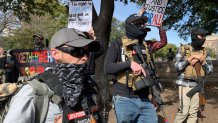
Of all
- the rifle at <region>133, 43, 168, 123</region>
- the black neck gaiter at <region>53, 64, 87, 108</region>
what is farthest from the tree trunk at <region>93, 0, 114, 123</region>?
the black neck gaiter at <region>53, 64, 87, 108</region>

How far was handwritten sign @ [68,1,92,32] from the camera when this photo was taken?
6.02 meters

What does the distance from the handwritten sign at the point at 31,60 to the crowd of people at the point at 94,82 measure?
1249mm

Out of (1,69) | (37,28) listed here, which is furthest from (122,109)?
(37,28)

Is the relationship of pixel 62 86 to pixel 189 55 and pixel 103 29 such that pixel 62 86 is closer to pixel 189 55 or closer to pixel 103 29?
pixel 189 55

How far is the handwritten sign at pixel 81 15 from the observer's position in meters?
6.02

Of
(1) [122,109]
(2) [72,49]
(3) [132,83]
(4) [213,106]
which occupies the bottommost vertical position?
(4) [213,106]

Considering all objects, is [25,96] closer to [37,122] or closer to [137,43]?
[37,122]

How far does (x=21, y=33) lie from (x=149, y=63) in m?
42.4

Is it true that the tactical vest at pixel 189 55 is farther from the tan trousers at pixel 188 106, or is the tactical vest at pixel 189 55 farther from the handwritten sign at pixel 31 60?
the handwritten sign at pixel 31 60

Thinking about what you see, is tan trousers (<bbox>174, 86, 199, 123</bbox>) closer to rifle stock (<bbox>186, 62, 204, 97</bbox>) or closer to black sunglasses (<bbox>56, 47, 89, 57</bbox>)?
rifle stock (<bbox>186, 62, 204, 97</bbox>)

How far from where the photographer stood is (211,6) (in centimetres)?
1502

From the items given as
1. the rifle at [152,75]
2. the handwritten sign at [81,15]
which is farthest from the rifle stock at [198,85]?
the handwritten sign at [81,15]

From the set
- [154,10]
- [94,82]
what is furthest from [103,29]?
[94,82]

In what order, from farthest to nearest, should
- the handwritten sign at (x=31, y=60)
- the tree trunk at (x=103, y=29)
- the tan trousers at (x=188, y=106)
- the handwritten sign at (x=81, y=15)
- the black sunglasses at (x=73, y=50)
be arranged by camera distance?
the tree trunk at (x=103, y=29), the handwritten sign at (x=31, y=60), the handwritten sign at (x=81, y=15), the tan trousers at (x=188, y=106), the black sunglasses at (x=73, y=50)
